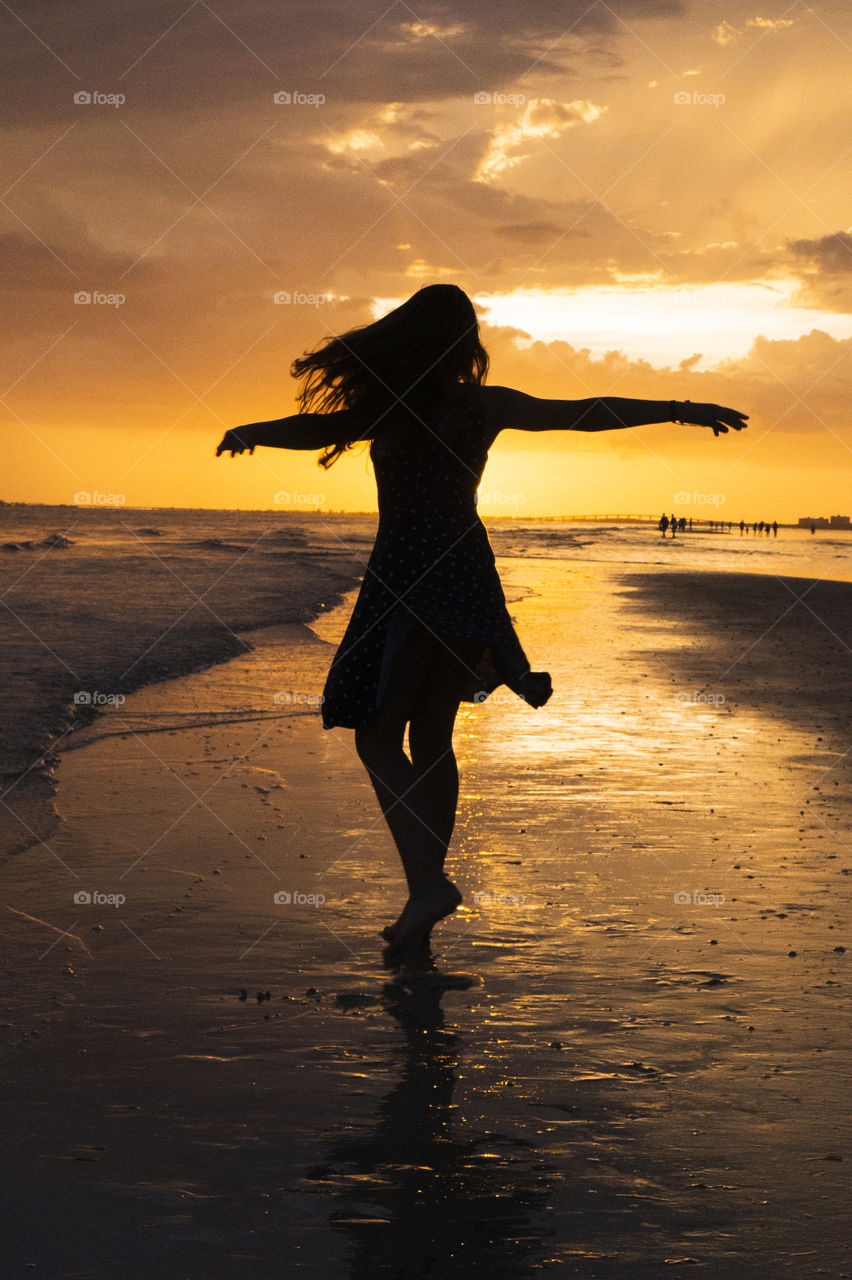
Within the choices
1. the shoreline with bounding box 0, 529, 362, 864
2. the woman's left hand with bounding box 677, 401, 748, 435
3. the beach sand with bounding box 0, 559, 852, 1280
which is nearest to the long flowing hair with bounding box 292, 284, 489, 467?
the woman's left hand with bounding box 677, 401, 748, 435

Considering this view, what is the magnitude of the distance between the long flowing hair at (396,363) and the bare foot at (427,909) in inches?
50.8

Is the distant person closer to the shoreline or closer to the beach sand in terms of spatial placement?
the beach sand

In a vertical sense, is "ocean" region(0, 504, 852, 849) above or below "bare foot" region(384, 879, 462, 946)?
above

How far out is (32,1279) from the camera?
211 cm

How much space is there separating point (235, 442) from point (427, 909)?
1464 mm

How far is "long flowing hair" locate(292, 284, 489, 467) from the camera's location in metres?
3.60

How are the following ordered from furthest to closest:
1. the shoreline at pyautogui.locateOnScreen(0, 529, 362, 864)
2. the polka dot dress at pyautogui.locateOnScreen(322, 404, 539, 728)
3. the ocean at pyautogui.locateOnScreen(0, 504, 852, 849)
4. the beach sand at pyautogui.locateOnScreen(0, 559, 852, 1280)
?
the ocean at pyautogui.locateOnScreen(0, 504, 852, 849) → the shoreline at pyautogui.locateOnScreen(0, 529, 362, 864) → the polka dot dress at pyautogui.locateOnScreen(322, 404, 539, 728) → the beach sand at pyautogui.locateOnScreen(0, 559, 852, 1280)

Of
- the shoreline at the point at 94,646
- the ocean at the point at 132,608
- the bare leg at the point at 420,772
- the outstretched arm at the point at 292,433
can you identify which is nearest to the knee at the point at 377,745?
the bare leg at the point at 420,772

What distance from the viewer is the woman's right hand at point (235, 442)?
11.3 feet

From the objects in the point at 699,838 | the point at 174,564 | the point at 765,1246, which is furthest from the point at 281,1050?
the point at 174,564

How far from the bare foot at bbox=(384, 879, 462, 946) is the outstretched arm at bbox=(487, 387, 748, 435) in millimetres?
1368

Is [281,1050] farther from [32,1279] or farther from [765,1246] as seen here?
[765,1246]

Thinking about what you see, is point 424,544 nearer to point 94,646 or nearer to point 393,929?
point 393,929

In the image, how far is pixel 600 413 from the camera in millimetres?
3619
